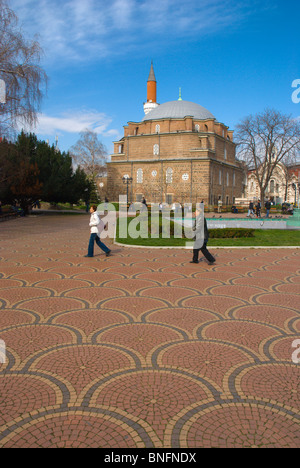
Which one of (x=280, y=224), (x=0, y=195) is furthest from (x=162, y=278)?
(x=0, y=195)

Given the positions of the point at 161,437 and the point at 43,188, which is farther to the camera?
the point at 43,188

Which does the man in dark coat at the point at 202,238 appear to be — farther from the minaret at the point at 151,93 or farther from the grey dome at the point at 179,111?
the minaret at the point at 151,93

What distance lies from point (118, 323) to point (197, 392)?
1.90 metres

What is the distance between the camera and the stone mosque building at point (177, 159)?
43594 mm

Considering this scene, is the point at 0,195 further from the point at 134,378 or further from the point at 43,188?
the point at 134,378

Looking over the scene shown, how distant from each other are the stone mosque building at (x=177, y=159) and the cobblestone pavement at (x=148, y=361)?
37.5 m

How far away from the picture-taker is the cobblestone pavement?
2.52 metres

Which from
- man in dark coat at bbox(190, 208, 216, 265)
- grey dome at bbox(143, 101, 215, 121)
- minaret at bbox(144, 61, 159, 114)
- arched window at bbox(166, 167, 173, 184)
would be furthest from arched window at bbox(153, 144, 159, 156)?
man in dark coat at bbox(190, 208, 216, 265)

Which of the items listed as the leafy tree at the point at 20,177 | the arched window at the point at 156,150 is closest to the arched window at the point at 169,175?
the arched window at the point at 156,150

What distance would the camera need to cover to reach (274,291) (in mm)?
6387

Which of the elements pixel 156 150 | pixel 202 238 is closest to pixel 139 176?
pixel 156 150

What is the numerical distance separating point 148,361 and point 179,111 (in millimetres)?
49661

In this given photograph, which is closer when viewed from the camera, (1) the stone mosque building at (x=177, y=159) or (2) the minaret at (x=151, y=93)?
(1) the stone mosque building at (x=177, y=159)
